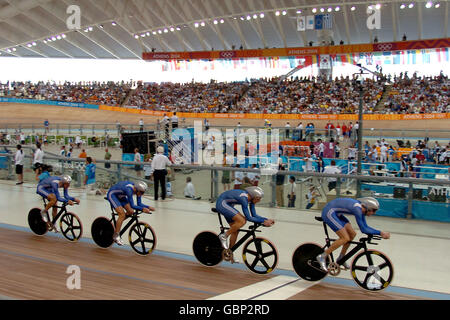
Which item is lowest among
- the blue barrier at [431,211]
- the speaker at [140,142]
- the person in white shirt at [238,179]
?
the blue barrier at [431,211]

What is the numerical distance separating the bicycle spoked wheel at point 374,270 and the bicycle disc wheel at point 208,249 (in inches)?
68.0

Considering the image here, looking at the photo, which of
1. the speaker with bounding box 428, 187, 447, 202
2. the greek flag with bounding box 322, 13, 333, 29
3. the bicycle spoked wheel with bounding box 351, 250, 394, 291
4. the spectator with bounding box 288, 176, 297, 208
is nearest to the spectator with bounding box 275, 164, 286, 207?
the spectator with bounding box 288, 176, 297, 208

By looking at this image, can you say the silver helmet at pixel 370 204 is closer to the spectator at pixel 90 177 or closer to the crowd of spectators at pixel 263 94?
the spectator at pixel 90 177

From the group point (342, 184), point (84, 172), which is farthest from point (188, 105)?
point (342, 184)

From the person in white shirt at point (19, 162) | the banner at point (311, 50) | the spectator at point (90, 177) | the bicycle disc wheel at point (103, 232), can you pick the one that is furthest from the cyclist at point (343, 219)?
the banner at point (311, 50)

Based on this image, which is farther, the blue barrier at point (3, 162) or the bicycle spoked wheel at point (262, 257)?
the blue barrier at point (3, 162)

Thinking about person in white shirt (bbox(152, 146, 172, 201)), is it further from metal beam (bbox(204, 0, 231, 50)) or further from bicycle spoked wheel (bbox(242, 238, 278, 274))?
metal beam (bbox(204, 0, 231, 50))

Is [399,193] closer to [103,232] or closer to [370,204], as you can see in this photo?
[370,204]

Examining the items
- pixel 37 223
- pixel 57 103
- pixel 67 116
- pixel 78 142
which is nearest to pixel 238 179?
pixel 37 223

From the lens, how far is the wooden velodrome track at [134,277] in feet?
15.5

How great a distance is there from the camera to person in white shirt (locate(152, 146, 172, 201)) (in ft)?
31.3

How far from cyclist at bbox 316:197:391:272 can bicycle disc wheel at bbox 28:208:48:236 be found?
4848 millimetres

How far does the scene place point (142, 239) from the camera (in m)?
6.37

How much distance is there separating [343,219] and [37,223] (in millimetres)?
5247
